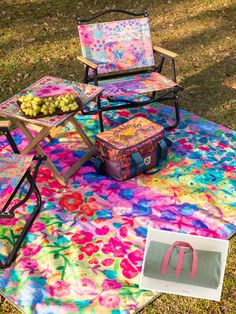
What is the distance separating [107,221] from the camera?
3.48 meters

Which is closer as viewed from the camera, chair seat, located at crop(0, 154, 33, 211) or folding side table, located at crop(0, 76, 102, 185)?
chair seat, located at crop(0, 154, 33, 211)

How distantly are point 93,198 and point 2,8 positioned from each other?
5.58 m

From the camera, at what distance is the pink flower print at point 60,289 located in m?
2.93

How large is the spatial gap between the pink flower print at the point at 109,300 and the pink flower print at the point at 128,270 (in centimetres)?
18

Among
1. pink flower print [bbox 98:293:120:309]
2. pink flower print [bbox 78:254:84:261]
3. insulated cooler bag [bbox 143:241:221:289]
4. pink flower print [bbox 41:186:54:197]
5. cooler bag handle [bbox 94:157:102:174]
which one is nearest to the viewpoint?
pink flower print [bbox 98:293:120:309]

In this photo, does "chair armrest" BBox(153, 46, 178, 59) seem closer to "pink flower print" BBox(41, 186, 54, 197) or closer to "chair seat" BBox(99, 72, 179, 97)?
"chair seat" BBox(99, 72, 179, 97)

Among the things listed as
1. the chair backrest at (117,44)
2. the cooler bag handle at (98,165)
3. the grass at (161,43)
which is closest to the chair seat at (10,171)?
the cooler bag handle at (98,165)

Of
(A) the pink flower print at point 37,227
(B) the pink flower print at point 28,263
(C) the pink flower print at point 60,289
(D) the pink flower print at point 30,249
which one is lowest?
(C) the pink flower print at point 60,289

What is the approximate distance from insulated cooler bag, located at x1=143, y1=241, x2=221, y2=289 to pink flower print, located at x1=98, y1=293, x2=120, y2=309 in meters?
0.25

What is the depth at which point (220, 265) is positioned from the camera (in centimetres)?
304

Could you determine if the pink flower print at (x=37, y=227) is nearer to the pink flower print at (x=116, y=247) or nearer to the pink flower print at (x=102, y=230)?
the pink flower print at (x=102, y=230)

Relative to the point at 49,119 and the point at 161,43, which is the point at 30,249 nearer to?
the point at 49,119

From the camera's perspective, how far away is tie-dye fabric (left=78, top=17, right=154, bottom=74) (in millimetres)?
4706

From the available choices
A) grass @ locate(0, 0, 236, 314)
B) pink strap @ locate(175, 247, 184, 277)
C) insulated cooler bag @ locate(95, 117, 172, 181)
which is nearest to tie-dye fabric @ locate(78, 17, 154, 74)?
grass @ locate(0, 0, 236, 314)
